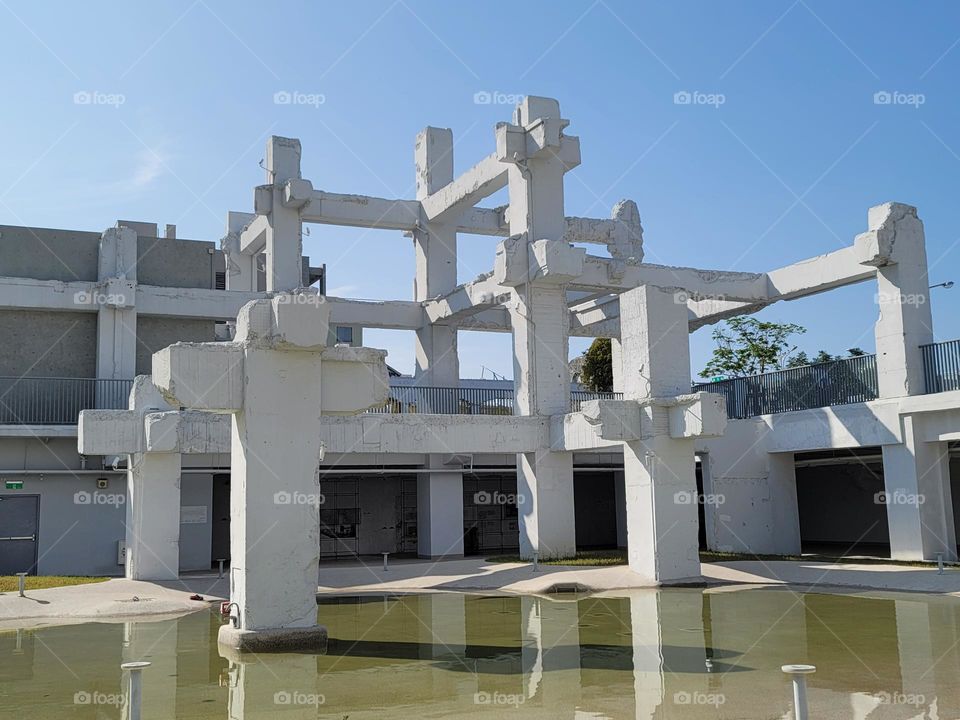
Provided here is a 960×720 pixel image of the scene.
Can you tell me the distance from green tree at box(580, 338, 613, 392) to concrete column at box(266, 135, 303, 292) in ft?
59.2

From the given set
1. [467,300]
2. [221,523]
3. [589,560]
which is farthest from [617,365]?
[221,523]

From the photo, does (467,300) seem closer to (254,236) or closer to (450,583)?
(254,236)

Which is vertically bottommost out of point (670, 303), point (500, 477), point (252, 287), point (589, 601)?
point (589, 601)

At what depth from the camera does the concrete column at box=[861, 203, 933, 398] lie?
24094mm

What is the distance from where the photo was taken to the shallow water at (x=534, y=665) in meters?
8.66

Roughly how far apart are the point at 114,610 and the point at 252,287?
24.0 metres

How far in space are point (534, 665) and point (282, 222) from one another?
24.1m

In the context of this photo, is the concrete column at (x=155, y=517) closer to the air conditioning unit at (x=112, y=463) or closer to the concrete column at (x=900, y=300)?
the air conditioning unit at (x=112, y=463)

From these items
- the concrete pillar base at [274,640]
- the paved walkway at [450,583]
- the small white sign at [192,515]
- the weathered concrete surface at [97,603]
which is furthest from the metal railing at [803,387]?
the concrete pillar base at [274,640]

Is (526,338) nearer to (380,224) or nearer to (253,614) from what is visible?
(380,224)

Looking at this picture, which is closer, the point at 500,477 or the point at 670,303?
the point at 670,303

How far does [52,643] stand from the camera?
13406mm

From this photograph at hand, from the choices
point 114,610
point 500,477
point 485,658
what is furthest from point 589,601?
point 500,477

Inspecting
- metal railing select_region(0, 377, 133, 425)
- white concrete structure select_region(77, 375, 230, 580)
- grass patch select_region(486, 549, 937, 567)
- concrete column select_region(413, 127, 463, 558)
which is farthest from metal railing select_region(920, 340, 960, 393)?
metal railing select_region(0, 377, 133, 425)
